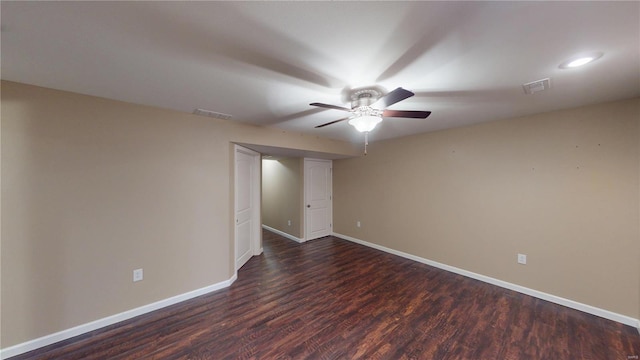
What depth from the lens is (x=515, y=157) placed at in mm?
2871

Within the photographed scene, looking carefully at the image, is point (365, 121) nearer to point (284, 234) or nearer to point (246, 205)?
point (246, 205)

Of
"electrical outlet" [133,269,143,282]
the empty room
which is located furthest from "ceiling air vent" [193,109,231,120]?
"electrical outlet" [133,269,143,282]

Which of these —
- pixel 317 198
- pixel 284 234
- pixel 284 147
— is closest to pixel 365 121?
pixel 284 147

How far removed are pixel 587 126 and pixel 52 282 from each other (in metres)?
5.70

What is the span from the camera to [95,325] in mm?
2129

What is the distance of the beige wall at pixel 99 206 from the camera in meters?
1.85

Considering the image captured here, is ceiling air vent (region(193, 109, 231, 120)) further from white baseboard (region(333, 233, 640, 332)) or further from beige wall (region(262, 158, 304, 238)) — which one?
white baseboard (region(333, 233, 640, 332))

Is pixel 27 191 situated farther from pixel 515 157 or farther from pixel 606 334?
pixel 606 334

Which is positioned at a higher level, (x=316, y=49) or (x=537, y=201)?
(x=316, y=49)

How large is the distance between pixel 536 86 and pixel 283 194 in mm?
4755

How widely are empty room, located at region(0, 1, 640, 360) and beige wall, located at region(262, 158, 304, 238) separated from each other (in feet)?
5.52

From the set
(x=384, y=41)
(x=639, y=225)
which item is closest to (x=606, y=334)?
(x=639, y=225)

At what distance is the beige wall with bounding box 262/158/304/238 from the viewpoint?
197 inches

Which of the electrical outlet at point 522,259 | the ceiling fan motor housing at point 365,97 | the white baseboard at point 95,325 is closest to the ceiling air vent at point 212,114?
the ceiling fan motor housing at point 365,97
